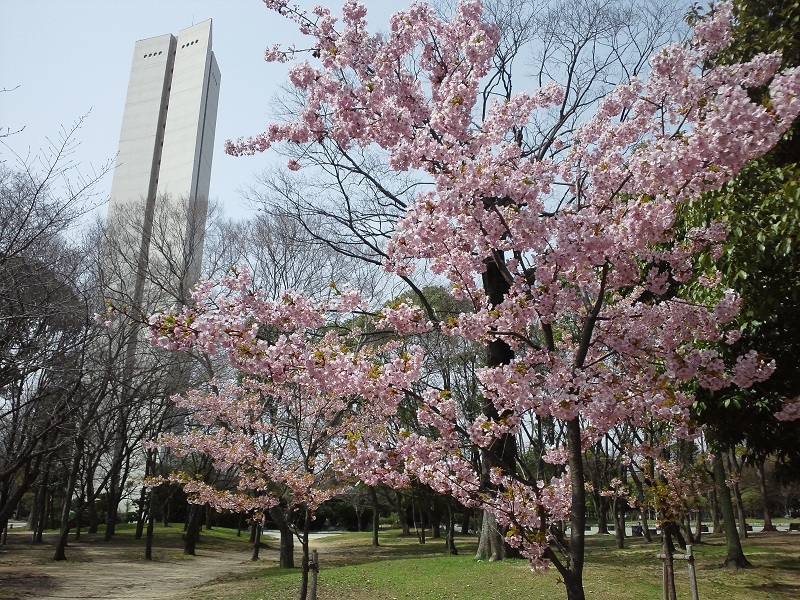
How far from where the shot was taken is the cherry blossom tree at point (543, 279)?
3.45m

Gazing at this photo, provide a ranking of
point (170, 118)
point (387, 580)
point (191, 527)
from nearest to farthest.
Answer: point (387, 580) → point (191, 527) → point (170, 118)

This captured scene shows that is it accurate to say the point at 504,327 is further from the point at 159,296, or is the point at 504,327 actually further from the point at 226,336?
the point at 159,296

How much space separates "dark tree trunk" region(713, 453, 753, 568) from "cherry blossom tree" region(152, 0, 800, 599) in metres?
7.60

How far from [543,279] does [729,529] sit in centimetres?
961

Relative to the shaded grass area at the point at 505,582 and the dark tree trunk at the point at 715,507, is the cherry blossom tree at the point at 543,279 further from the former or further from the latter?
the dark tree trunk at the point at 715,507

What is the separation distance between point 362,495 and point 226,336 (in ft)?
83.5

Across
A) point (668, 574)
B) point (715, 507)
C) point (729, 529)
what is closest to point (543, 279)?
point (668, 574)

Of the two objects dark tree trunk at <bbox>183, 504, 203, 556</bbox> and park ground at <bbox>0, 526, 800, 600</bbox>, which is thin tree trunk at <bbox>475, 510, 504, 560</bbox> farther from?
dark tree trunk at <bbox>183, 504, 203, 556</bbox>

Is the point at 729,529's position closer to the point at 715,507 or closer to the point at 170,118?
the point at 715,507

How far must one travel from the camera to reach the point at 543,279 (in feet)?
12.6

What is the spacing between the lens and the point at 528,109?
508 centimetres

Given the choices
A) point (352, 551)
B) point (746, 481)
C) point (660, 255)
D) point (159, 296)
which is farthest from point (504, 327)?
point (746, 481)

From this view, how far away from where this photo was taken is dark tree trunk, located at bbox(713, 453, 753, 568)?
401 inches

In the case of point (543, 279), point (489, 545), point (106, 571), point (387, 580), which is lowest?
point (106, 571)
